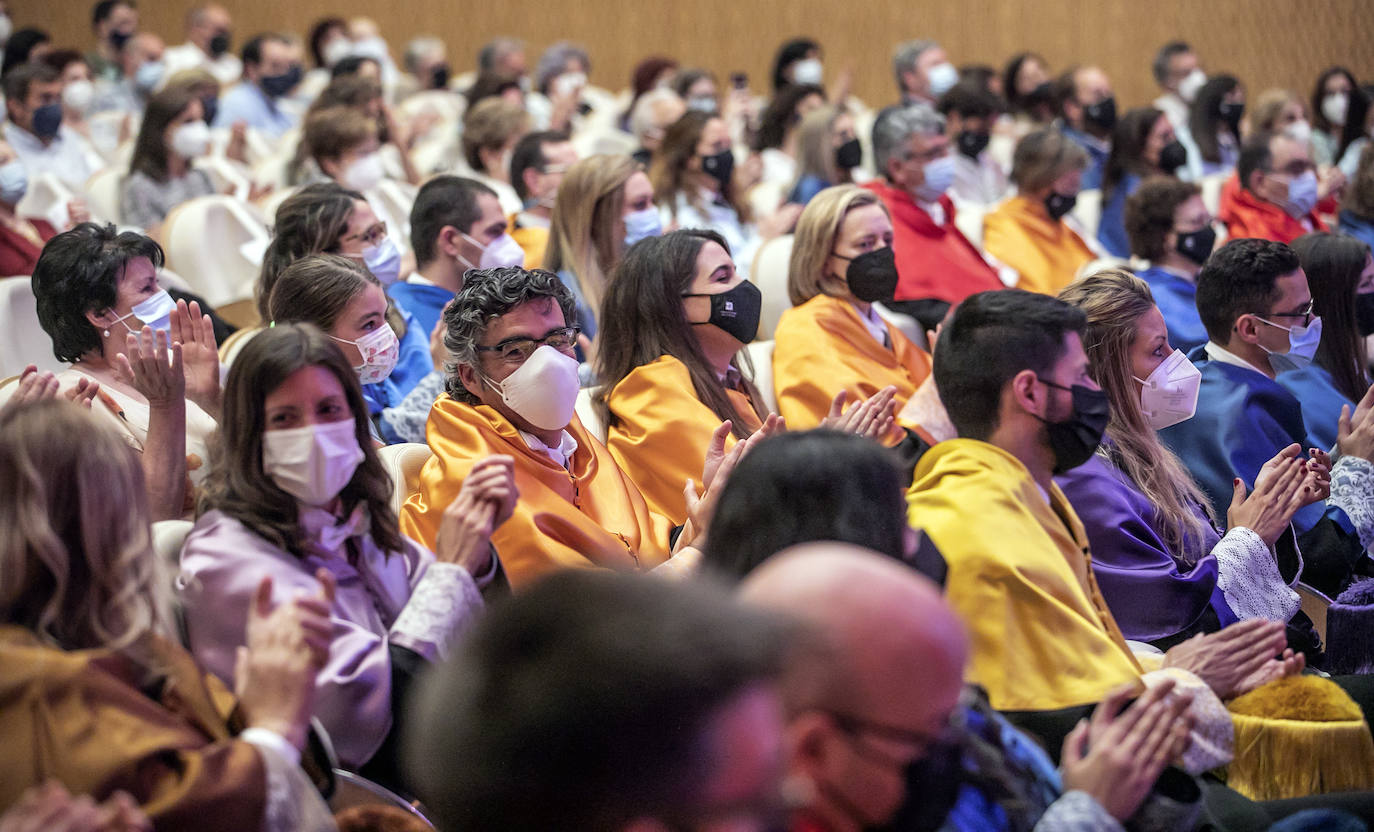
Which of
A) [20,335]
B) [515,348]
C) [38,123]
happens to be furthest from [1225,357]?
[38,123]

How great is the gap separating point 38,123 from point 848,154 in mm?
3611

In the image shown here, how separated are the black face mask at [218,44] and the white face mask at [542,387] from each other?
7.54 meters

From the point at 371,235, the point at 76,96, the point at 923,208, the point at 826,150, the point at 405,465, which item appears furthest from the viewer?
the point at 76,96

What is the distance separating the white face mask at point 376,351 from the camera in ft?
10.6

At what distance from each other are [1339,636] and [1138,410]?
624 millimetres

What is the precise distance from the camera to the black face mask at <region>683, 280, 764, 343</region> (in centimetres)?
347

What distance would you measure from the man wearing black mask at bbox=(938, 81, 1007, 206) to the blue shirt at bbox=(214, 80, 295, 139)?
12.1 ft

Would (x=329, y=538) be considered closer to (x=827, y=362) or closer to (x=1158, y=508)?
(x=1158, y=508)

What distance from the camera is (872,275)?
4.05 meters

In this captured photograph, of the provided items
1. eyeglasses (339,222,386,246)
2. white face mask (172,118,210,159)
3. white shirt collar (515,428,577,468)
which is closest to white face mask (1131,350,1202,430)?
white shirt collar (515,428,577,468)

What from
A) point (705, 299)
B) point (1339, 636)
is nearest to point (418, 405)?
point (705, 299)

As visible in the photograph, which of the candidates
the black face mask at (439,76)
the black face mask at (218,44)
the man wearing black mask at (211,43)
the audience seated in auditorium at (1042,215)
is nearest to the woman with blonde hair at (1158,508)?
the audience seated in auditorium at (1042,215)

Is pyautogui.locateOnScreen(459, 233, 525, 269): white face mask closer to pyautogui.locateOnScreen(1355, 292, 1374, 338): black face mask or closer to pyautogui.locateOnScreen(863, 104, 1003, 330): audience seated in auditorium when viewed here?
pyautogui.locateOnScreen(863, 104, 1003, 330): audience seated in auditorium

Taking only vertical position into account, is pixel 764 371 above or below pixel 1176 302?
above
